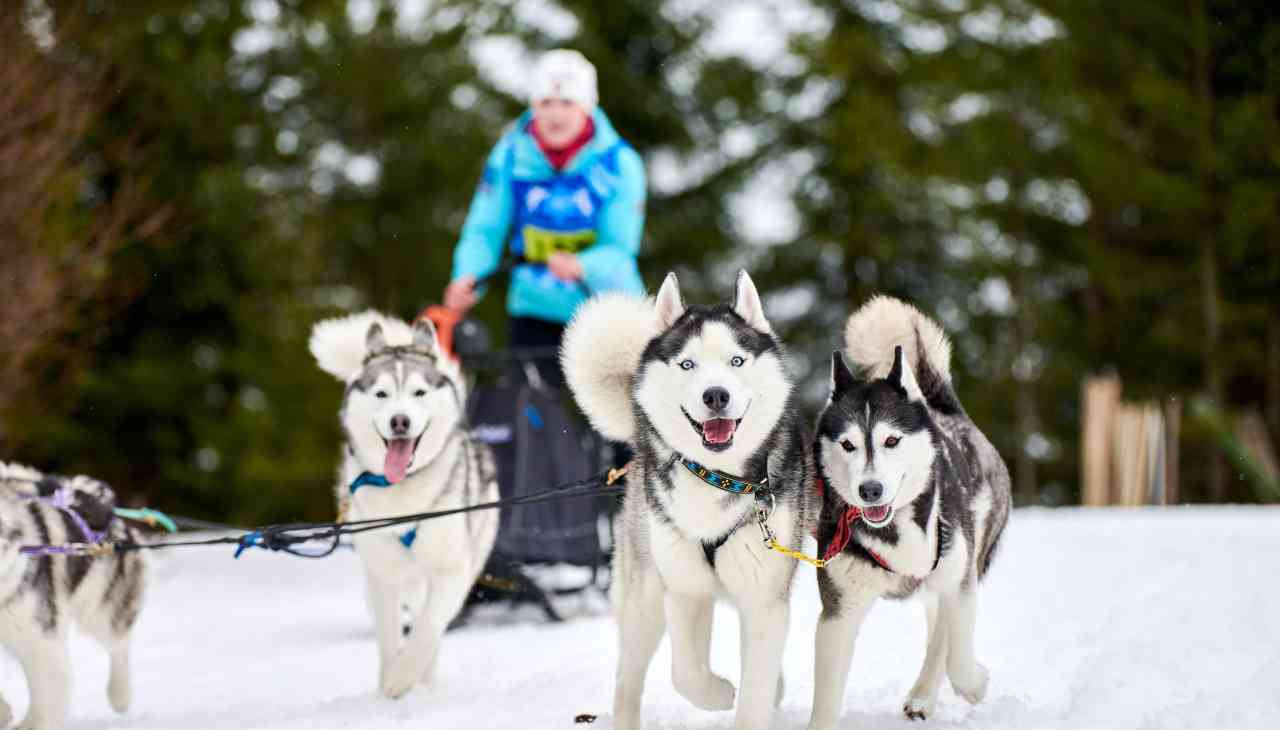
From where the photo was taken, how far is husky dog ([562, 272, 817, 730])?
122 inches

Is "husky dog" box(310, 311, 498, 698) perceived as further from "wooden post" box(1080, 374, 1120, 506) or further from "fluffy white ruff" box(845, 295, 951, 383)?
"wooden post" box(1080, 374, 1120, 506)

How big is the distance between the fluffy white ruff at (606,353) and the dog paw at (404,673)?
4.02ft

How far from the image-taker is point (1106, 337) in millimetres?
17906

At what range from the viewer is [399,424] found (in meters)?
4.23

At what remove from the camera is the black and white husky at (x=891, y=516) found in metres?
3.15

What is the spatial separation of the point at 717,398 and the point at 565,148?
9.03 ft

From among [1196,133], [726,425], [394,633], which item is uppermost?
[1196,133]

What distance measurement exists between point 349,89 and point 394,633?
41.5ft

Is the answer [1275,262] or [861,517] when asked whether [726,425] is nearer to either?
A: [861,517]

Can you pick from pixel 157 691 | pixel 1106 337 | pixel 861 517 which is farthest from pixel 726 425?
pixel 1106 337

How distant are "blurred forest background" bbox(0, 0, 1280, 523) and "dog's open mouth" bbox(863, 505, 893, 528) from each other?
1071cm

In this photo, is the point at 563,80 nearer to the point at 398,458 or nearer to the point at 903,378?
the point at 398,458

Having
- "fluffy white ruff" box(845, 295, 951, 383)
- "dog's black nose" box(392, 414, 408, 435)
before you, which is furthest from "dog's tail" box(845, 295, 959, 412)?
"dog's black nose" box(392, 414, 408, 435)

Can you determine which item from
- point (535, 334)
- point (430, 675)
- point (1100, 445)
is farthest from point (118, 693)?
point (1100, 445)
